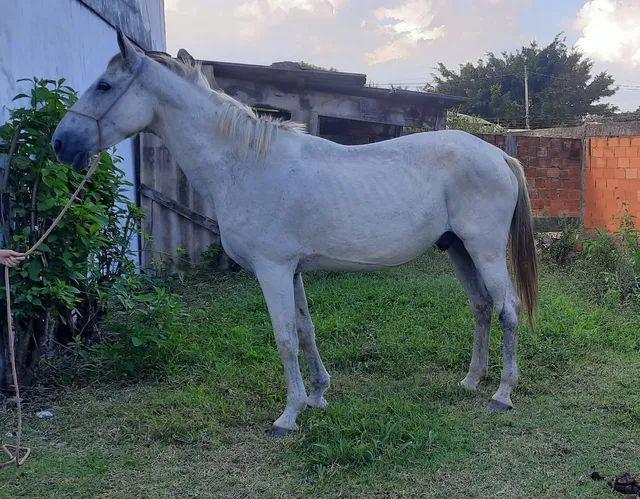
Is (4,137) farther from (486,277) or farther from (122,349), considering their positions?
(486,277)

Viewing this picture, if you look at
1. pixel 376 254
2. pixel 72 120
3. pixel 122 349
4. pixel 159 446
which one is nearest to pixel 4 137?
pixel 72 120

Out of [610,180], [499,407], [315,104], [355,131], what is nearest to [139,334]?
[499,407]

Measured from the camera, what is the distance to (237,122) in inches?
128

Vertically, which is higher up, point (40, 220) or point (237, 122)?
point (237, 122)

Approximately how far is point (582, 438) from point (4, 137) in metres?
3.62

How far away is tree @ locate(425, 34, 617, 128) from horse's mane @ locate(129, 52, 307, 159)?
25.1 metres

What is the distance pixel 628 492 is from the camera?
251 centimetres

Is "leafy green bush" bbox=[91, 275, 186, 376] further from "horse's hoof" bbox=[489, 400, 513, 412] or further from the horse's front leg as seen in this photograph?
"horse's hoof" bbox=[489, 400, 513, 412]

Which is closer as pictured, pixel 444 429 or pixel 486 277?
pixel 444 429

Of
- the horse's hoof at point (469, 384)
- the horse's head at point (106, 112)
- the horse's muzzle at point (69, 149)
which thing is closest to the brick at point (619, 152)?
the horse's hoof at point (469, 384)

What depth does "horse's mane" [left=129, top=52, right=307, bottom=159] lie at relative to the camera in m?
3.24

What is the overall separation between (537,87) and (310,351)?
28.8m

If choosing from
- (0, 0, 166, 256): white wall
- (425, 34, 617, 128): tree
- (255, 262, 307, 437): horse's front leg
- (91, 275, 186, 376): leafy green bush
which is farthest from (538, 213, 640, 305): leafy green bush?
(425, 34, 617, 128): tree

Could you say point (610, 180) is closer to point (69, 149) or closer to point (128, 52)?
point (128, 52)
